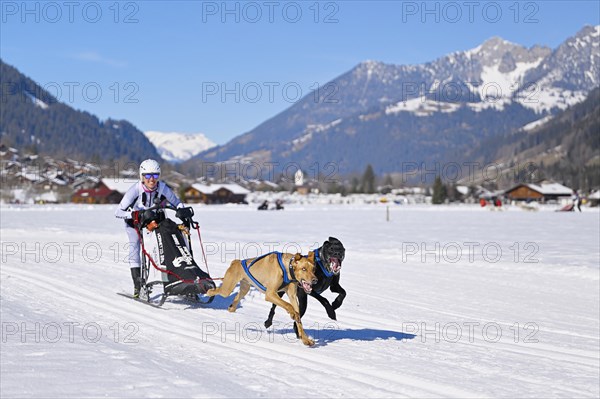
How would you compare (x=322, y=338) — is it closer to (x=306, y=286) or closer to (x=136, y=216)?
(x=306, y=286)

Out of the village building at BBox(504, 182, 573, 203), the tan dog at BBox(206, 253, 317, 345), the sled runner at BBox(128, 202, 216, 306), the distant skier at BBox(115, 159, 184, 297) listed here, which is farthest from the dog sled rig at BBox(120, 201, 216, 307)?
the village building at BBox(504, 182, 573, 203)

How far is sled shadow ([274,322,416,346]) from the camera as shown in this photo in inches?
316

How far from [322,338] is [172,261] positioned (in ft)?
9.88

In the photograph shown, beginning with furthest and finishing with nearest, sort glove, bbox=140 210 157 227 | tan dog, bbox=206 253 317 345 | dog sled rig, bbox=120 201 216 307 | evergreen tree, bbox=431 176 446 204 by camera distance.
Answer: evergreen tree, bbox=431 176 446 204
glove, bbox=140 210 157 227
dog sled rig, bbox=120 201 216 307
tan dog, bbox=206 253 317 345

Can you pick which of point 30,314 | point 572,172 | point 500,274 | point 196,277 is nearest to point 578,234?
point 500,274

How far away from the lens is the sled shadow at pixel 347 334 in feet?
26.3

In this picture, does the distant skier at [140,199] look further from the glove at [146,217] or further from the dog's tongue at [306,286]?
the dog's tongue at [306,286]

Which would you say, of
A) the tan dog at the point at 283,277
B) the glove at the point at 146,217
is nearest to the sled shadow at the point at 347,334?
the tan dog at the point at 283,277

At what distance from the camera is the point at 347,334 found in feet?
27.5

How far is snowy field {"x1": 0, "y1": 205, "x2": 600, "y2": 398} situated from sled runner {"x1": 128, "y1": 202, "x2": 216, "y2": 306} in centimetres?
31

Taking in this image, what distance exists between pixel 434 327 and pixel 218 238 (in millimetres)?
17552

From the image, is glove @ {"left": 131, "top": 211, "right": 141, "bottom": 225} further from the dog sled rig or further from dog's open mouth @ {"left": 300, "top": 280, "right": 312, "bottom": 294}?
dog's open mouth @ {"left": 300, "top": 280, "right": 312, "bottom": 294}

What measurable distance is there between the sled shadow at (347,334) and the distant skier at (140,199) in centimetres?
327

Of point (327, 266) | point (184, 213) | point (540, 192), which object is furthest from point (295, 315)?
point (540, 192)
